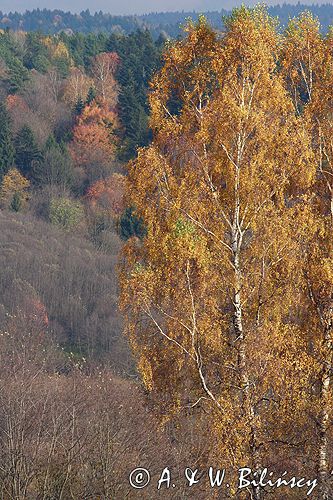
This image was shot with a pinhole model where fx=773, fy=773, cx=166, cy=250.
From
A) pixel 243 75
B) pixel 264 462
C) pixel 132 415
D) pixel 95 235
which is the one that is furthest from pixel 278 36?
pixel 95 235

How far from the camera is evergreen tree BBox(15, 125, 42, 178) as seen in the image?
67.1 m

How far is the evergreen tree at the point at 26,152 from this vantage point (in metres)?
67.1

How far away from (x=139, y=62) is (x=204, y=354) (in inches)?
2857

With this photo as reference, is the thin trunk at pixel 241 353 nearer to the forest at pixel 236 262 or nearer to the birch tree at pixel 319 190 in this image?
the forest at pixel 236 262

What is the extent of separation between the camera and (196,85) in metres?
11.5

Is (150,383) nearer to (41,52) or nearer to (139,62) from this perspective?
(139,62)

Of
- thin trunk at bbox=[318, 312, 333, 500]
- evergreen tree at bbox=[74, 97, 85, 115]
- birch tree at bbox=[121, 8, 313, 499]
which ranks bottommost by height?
evergreen tree at bbox=[74, 97, 85, 115]

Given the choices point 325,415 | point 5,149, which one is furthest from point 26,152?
point 325,415

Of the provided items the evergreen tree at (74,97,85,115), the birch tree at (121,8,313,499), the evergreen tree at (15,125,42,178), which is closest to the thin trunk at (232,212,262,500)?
the birch tree at (121,8,313,499)

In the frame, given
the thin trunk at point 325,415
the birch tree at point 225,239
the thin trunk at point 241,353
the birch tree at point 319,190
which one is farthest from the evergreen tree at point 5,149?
the thin trunk at point 325,415

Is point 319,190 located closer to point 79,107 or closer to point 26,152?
point 26,152

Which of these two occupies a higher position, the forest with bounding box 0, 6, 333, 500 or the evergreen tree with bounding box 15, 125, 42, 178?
the forest with bounding box 0, 6, 333, 500

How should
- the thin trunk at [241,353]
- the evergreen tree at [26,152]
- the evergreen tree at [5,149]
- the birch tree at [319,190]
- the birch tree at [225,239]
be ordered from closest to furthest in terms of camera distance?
1. the thin trunk at [241,353]
2. the birch tree at [225,239]
3. the birch tree at [319,190]
4. the evergreen tree at [5,149]
5. the evergreen tree at [26,152]

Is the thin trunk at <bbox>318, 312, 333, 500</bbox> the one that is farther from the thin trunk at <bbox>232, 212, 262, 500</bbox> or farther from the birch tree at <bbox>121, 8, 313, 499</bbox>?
the thin trunk at <bbox>232, 212, 262, 500</bbox>
